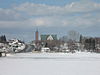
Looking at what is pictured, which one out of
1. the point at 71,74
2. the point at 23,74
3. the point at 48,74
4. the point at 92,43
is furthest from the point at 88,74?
the point at 92,43

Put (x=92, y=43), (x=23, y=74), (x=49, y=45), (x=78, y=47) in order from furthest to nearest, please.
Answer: (x=49, y=45)
(x=78, y=47)
(x=92, y=43)
(x=23, y=74)

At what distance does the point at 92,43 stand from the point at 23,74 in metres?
122

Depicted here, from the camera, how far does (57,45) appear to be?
167 metres

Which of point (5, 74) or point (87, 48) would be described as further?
point (87, 48)

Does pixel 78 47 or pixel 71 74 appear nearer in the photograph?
pixel 71 74

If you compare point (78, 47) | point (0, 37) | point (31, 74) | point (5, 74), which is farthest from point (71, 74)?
point (0, 37)

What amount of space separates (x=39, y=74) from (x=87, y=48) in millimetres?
124851

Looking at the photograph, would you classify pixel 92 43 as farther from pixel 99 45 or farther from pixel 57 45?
pixel 57 45

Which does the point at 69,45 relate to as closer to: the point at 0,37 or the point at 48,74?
the point at 0,37

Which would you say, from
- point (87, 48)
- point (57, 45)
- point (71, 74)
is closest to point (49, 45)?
point (57, 45)

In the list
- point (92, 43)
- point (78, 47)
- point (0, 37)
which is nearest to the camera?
point (92, 43)

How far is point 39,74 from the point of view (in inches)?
877

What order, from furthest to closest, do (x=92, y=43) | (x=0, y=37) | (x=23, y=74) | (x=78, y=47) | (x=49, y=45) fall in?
(x=0, y=37) < (x=49, y=45) < (x=78, y=47) < (x=92, y=43) < (x=23, y=74)

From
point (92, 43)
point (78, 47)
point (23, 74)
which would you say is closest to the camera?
point (23, 74)
